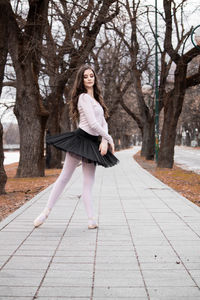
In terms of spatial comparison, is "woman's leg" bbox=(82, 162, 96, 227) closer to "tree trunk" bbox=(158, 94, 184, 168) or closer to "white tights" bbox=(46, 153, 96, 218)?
"white tights" bbox=(46, 153, 96, 218)

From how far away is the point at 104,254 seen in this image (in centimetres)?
407

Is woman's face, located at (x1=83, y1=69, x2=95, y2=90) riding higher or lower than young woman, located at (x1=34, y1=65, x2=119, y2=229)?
higher

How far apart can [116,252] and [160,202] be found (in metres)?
3.56

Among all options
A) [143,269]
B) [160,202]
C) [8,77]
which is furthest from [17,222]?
[8,77]

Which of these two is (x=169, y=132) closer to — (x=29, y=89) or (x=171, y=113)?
(x=171, y=113)

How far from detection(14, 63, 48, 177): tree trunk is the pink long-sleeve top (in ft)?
26.9

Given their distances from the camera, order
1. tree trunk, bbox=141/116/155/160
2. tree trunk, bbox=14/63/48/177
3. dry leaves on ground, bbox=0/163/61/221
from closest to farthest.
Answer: dry leaves on ground, bbox=0/163/61/221 < tree trunk, bbox=14/63/48/177 < tree trunk, bbox=141/116/155/160

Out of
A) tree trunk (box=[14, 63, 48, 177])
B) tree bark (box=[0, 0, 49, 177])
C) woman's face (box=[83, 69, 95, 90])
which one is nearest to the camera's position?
woman's face (box=[83, 69, 95, 90])

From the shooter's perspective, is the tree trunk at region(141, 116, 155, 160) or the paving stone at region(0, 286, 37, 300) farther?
the tree trunk at region(141, 116, 155, 160)

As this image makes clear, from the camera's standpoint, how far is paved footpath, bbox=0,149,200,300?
10.2 feet

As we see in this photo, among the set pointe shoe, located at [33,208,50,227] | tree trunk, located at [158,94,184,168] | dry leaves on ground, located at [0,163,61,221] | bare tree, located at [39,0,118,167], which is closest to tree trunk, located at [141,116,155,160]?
bare tree, located at [39,0,118,167]

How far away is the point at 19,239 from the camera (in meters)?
4.65

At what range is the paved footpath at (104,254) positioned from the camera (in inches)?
122

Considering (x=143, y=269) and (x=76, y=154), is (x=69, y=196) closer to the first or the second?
(x=76, y=154)
